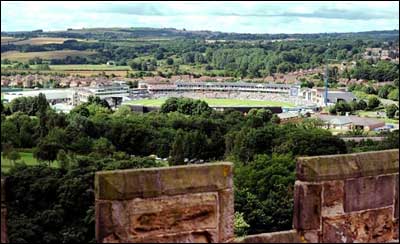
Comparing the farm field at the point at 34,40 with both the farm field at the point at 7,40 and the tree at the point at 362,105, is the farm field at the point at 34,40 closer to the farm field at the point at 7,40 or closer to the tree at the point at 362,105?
the farm field at the point at 7,40

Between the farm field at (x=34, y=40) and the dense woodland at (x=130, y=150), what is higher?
the farm field at (x=34, y=40)

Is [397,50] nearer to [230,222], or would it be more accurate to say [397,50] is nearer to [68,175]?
[230,222]

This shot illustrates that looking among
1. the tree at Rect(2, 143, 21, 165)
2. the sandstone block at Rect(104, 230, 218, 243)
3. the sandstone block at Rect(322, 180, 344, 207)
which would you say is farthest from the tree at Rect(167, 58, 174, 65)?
the tree at Rect(2, 143, 21, 165)

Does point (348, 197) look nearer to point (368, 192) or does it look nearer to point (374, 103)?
point (368, 192)

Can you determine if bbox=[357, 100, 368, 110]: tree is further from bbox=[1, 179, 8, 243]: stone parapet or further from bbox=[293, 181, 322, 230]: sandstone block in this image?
bbox=[1, 179, 8, 243]: stone parapet

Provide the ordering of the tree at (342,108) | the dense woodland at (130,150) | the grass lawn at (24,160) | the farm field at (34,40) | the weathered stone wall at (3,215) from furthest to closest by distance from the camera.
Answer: the tree at (342,108) → the dense woodland at (130,150) → the farm field at (34,40) → the grass lawn at (24,160) → the weathered stone wall at (3,215)

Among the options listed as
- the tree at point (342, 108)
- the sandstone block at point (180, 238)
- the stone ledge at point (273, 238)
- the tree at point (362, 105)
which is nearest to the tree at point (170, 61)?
the tree at point (342, 108)
